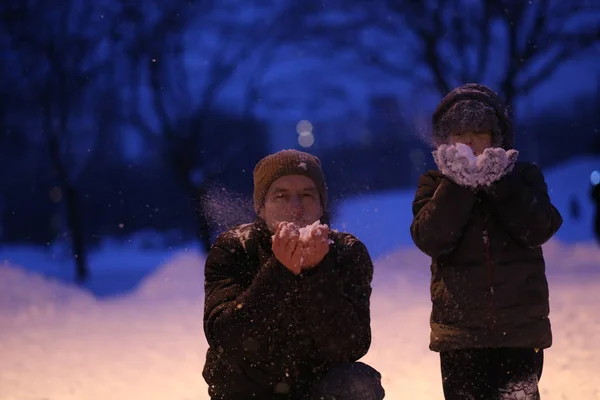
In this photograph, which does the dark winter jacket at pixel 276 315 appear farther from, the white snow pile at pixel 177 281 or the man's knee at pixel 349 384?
the white snow pile at pixel 177 281

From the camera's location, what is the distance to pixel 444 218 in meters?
2.50

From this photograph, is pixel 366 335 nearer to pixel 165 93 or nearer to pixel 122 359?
pixel 122 359

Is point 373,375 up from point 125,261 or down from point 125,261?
down

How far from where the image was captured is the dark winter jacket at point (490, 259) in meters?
2.49

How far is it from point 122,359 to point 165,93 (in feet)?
26.9

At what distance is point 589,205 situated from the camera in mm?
14758

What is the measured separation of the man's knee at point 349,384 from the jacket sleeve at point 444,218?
1.82ft

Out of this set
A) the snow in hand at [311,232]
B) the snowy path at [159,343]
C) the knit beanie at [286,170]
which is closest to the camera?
the snow in hand at [311,232]

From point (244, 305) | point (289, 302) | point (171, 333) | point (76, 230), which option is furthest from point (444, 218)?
point (76, 230)

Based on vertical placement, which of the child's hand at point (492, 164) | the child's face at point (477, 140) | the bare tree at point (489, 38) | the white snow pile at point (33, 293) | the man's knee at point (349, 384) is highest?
the bare tree at point (489, 38)

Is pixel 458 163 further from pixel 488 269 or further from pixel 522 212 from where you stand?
pixel 488 269

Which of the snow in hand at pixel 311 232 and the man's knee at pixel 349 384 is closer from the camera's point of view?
the snow in hand at pixel 311 232

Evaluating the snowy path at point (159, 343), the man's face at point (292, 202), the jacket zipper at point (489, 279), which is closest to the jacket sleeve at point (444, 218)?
the jacket zipper at point (489, 279)

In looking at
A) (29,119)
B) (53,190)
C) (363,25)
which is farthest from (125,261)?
(363,25)
